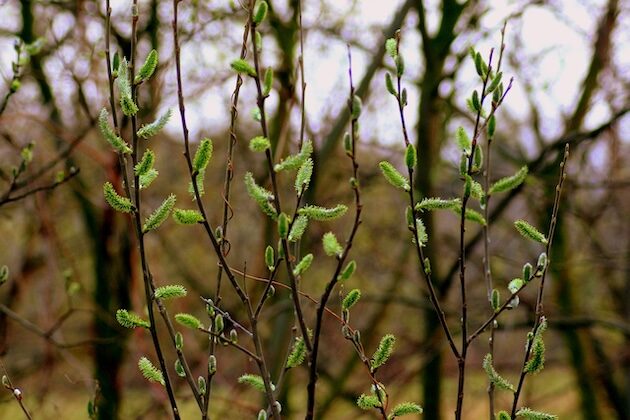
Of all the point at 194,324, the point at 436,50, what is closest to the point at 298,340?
the point at 194,324

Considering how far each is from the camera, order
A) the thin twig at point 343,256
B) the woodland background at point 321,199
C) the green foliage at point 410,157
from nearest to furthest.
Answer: the thin twig at point 343,256 → the green foliage at point 410,157 → the woodland background at point 321,199

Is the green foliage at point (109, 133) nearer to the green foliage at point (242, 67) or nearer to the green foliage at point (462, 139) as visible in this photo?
the green foliage at point (242, 67)

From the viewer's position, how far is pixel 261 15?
1.17 m

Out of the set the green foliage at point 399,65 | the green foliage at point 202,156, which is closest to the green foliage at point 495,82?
the green foliage at point 399,65

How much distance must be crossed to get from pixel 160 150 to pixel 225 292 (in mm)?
1544

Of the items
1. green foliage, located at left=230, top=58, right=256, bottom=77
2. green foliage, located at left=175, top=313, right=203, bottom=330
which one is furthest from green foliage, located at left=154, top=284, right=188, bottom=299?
green foliage, located at left=230, top=58, right=256, bottom=77

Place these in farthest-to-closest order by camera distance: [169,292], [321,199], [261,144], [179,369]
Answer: [321,199] → [179,369] → [169,292] → [261,144]

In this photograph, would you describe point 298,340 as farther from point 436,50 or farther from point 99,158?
point 436,50

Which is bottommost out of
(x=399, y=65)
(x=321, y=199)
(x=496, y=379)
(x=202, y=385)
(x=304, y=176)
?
(x=202, y=385)

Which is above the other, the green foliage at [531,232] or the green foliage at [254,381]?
the green foliage at [531,232]

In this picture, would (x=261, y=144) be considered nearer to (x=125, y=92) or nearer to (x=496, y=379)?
(x=125, y=92)

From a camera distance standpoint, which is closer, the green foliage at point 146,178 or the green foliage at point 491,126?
the green foliage at point 146,178

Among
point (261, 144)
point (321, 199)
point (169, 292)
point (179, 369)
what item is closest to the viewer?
point (261, 144)

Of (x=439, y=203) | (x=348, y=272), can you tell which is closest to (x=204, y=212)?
(x=348, y=272)
